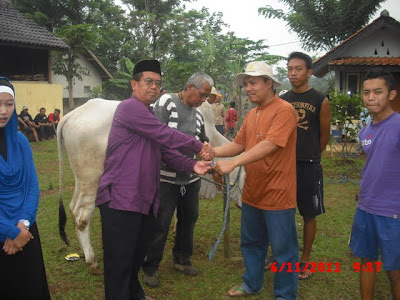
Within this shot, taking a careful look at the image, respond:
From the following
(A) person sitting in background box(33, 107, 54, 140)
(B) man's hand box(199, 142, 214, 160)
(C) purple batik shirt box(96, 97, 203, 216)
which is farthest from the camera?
(A) person sitting in background box(33, 107, 54, 140)

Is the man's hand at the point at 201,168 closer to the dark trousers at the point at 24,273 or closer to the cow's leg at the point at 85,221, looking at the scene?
the dark trousers at the point at 24,273

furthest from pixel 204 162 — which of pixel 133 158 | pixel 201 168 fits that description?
pixel 133 158

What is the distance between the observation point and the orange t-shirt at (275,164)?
2.83 metres

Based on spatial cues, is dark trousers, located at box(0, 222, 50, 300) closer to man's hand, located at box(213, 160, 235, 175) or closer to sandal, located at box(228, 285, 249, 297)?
man's hand, located at box(213, 160, 235, 175)

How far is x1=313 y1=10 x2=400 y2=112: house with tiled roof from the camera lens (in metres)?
11.7

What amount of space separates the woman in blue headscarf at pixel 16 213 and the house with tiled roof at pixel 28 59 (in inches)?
499

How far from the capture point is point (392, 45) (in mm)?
12328

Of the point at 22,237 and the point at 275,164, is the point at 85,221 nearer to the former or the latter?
the point at 22,237

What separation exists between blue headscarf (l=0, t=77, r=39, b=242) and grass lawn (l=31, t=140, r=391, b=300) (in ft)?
4.54

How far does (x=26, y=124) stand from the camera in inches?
523

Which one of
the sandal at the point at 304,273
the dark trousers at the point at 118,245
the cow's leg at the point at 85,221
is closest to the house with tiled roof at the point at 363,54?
the sandal at the point at 304,273

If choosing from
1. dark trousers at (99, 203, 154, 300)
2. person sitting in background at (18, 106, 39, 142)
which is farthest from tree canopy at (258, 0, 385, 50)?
dark trousers at (99, 203, 154, 300)

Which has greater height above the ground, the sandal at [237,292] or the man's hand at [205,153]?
the man's hand at [205,153]

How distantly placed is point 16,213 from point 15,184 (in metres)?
0.18
